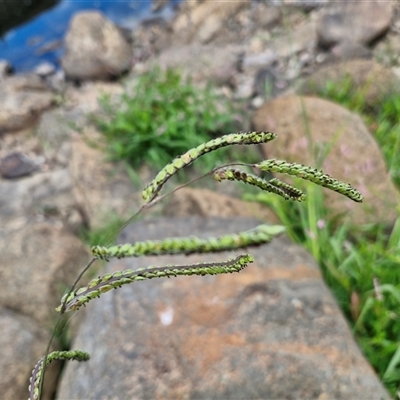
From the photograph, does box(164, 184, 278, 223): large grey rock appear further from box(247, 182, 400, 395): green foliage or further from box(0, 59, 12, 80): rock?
box(0, 59, 12, 80): rock

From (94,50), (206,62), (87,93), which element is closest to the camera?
(206,62)

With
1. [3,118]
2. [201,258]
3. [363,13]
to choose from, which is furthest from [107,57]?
[201,258]

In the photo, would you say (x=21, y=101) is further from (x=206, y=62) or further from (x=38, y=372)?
(x=38, y=372)

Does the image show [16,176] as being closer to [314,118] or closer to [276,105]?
[276,105]

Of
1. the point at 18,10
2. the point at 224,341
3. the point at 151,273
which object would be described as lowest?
the point at 18,10

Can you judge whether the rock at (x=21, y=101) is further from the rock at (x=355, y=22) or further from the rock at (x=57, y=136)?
the rock at (x=355, y=22)

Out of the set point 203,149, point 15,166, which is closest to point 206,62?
point 15,166
